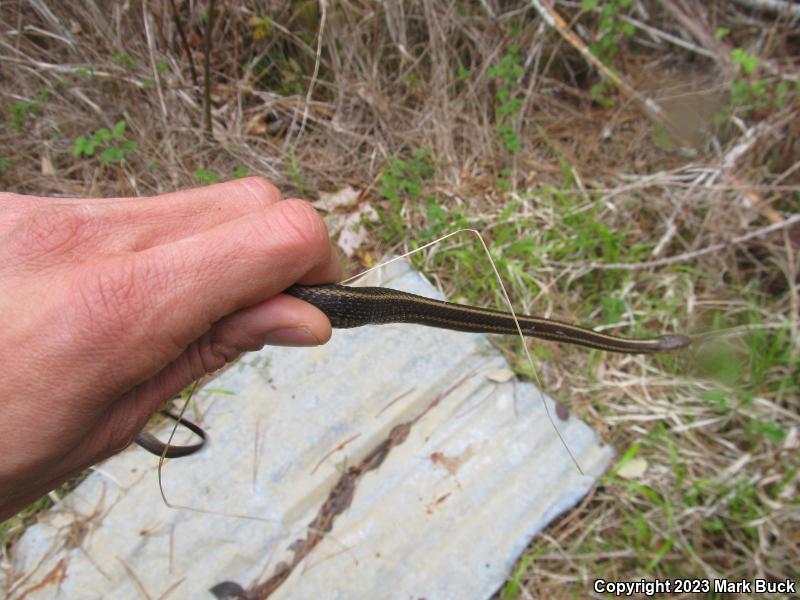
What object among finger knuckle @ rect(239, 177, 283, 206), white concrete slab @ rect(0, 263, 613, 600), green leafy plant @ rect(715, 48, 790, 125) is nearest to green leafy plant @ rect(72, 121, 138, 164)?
white concrete slab @ rect(0, 263, 613, 600)

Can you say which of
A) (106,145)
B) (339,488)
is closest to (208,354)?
(339,488)

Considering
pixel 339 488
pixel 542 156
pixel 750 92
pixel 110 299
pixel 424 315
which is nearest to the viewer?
pixel 110 299

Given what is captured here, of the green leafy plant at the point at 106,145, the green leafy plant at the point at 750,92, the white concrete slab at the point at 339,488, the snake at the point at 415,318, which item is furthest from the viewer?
the green leafy plant at the point at 750,92

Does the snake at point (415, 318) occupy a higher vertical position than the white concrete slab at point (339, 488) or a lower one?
higher

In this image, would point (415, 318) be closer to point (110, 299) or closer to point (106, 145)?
point (110, 299)

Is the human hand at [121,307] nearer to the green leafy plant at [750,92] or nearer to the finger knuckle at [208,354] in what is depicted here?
the finger knuckle at [208,354]

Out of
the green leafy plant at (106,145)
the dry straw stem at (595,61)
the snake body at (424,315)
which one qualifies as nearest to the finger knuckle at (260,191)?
the snake body at (424,315)

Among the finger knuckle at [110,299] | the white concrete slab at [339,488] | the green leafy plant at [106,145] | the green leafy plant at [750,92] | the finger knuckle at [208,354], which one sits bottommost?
the white concrete slab at [339,488]

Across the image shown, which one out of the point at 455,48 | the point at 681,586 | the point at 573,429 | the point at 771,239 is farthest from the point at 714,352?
the point at 455,48
